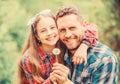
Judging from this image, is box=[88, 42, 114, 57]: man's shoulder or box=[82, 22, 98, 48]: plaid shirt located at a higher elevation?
box=[82, 22, 98, 48]: plaid shirt

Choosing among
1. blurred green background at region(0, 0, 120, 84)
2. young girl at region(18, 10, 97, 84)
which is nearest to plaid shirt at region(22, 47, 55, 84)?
→ young girl at region(18, 10, 97, 84)

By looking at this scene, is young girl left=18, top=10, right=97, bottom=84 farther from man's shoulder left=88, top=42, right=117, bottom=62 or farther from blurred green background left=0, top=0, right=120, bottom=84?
blurred green background left=0, top=0, right=120, bottom=84

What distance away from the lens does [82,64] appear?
1.50 m

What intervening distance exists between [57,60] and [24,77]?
0.52 feet

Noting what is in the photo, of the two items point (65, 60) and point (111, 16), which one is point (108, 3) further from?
point (65, 60)

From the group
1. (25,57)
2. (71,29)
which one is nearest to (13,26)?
(25,57)

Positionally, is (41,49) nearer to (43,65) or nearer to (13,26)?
(43,65)

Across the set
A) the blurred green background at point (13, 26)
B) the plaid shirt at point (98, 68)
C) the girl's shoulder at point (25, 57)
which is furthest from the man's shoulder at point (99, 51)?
the blurred green background at point (13, 26)

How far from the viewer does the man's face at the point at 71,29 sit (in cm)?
148

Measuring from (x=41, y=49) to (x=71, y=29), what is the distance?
0.15 meters

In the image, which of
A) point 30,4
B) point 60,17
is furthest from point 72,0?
point 60,17

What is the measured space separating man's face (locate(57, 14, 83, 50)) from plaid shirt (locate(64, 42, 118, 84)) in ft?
0.20

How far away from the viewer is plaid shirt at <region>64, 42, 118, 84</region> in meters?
1.47

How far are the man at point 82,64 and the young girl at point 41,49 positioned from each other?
0.13 ft
